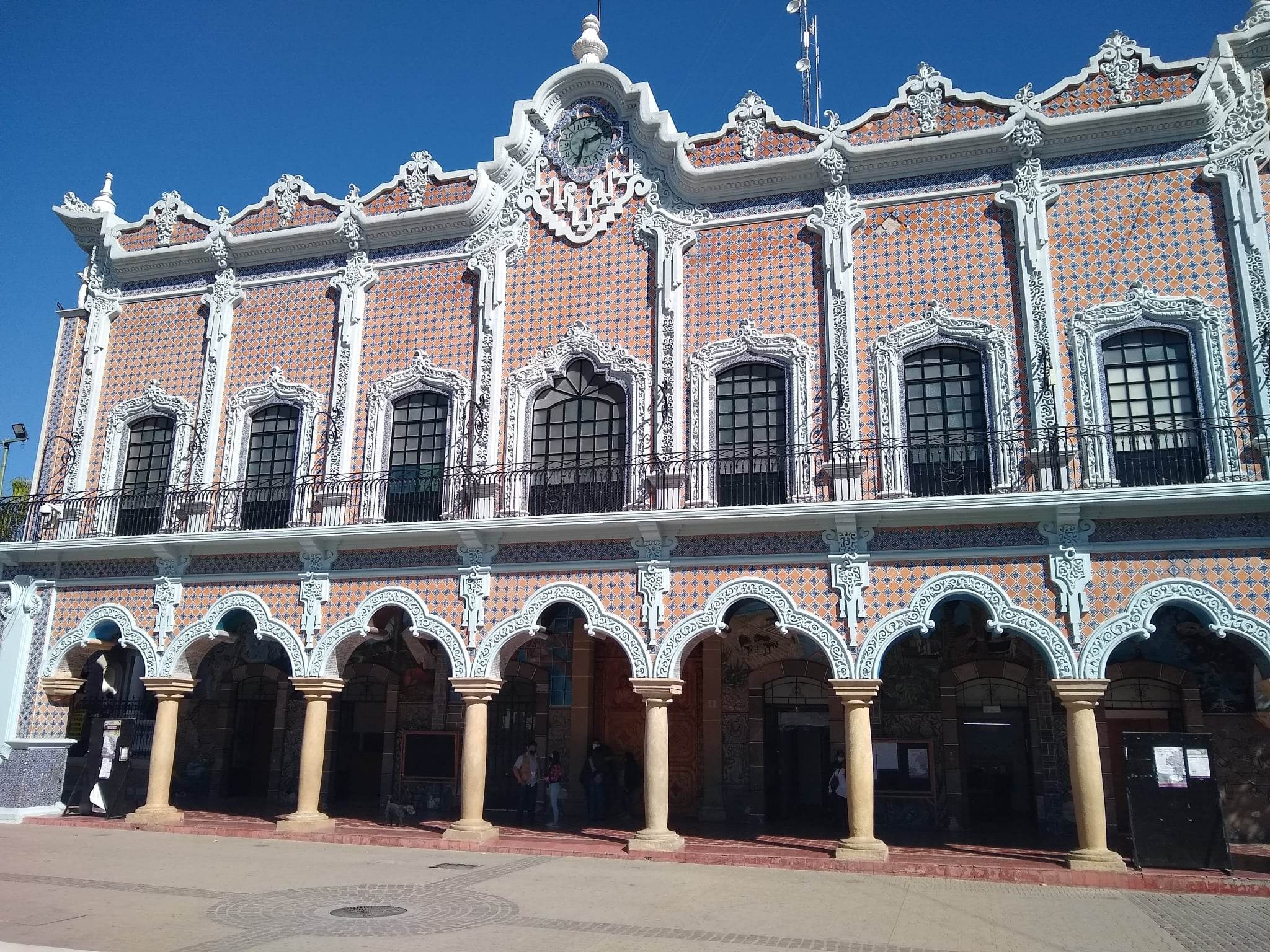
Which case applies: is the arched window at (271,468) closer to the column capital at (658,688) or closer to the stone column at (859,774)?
the column capital at (658,688)

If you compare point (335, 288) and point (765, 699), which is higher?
point (335, 288)

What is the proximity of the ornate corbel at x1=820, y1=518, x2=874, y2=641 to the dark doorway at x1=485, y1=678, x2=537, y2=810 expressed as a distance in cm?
676

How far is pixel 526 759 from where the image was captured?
17.0 meters

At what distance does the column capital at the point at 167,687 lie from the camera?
54.5 feet

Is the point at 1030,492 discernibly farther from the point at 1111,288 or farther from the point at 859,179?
the point at 859,179

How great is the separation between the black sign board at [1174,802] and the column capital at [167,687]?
1380cm

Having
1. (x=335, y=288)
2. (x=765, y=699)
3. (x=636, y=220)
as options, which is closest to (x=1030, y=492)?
(x=765, y=699)

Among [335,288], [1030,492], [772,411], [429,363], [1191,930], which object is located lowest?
[1191,930]

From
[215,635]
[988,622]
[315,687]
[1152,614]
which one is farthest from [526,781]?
[1152,614]

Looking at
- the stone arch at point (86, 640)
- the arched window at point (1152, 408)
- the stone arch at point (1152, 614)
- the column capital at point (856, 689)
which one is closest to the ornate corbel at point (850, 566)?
the column capital at point (856, 689)

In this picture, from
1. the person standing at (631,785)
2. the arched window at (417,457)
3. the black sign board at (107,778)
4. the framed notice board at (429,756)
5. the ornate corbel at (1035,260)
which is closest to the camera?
the ornate corbel at (1035,260)

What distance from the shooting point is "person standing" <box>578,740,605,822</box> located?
16.6 m

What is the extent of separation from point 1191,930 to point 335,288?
49.6 feet

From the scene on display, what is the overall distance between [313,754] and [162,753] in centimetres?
267
